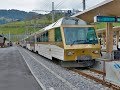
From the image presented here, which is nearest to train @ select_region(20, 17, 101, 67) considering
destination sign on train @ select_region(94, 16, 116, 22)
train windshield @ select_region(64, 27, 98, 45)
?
train windshield @ select_region(64, 27, 98, 45)

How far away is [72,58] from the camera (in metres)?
19.5

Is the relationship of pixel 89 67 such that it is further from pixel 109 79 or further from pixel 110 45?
pixel 110 45

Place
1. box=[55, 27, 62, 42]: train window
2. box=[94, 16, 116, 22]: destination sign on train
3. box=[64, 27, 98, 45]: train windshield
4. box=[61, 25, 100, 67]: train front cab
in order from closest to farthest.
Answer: box=[61, 25, 100, 67]: train front cab → box=[64, 27, 98, 45]: train windshield → box=[55, 27, 62, 42]: train window → box=[94, 16, 116, 22]: destination sign on train

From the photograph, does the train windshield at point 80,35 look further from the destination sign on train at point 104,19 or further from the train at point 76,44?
the destination sign on train at point 104,19

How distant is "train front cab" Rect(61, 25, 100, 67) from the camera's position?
19.5 metres

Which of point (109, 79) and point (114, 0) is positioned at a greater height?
point (114, 0)

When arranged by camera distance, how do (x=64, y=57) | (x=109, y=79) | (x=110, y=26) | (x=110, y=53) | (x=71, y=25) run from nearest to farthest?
(x=109, y=79)
(x=64, y=57)
(x=71, y=25)
(x=110, y=53)
(x=110, y=26)

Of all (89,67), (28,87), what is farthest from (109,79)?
(89,67)

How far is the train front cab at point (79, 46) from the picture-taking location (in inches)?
767

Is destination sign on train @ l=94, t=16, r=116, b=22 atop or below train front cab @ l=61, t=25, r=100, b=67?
atop

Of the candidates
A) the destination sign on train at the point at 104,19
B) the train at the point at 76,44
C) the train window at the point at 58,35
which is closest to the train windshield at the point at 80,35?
the train at the point at 76,44

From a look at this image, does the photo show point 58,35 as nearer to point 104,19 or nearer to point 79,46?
point 79,46

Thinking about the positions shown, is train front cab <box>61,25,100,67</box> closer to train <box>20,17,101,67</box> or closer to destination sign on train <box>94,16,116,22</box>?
train <box>20,17,101,67</box>

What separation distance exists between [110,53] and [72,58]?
34.7ft
